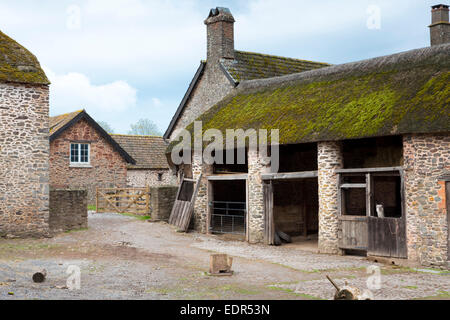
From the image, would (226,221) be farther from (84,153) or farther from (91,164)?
(84,153)

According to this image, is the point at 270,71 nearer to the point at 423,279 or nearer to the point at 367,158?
the point at 367,158

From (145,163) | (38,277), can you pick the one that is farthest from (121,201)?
(38,277)

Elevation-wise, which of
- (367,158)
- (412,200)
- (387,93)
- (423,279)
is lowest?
(423,279)

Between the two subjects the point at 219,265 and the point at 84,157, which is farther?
the point at 84,157

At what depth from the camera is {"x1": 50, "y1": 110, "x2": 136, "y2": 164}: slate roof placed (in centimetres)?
2822

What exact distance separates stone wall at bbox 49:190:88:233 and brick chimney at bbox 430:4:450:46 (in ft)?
55.0

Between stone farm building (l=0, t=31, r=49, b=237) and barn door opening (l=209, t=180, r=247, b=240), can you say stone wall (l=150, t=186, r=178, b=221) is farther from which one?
stone farm building (l=0, t=31, r=49, b=237)

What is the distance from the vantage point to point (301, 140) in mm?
15969

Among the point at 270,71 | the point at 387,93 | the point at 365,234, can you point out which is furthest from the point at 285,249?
the point at 270,71

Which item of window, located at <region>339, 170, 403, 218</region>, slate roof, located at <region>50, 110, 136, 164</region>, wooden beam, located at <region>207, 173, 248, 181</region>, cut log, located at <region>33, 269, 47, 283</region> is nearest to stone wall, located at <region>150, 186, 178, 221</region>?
wooden beam, located at <region>207, 173, 248, 181</region>

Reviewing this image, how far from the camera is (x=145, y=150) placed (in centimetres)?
3484

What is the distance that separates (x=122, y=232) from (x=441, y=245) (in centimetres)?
1148

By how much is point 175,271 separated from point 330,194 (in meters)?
5.59

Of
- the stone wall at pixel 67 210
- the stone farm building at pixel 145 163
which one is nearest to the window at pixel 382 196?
the stone wall at pixel 67 210
